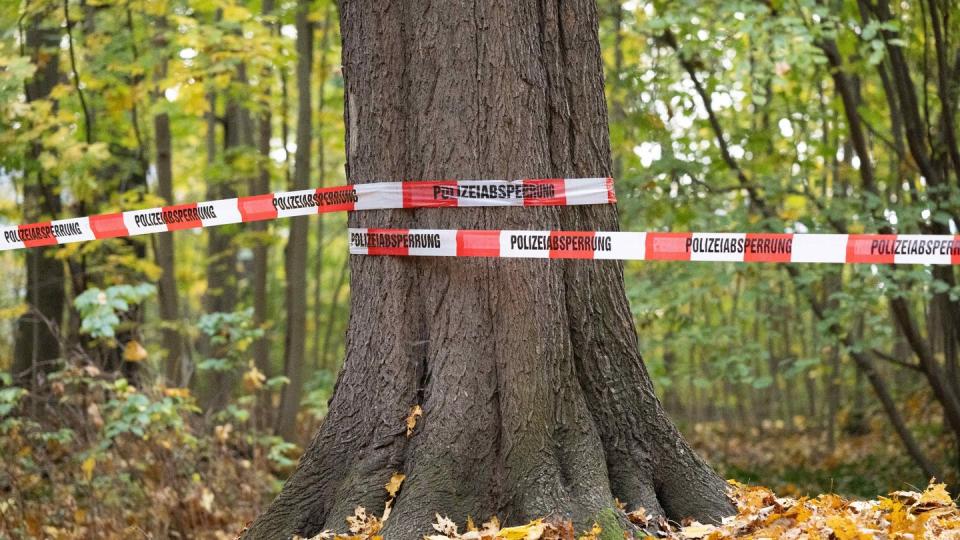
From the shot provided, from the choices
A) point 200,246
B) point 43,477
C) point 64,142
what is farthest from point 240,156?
point 200,246

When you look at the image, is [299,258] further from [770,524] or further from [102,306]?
[770,524]

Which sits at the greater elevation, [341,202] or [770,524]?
[341,202]

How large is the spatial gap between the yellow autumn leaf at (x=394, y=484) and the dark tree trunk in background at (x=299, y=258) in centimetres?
755

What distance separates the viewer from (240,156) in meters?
11.5

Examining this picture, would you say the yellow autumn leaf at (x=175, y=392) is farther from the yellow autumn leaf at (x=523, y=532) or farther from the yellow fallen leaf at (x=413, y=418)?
the yellow autumn leaf at (x=523, y=532)

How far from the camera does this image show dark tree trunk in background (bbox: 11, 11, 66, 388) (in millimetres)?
10078

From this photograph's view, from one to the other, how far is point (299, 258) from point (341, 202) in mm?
7452

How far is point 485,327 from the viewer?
411 cm

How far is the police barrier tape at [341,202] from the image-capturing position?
161 inches

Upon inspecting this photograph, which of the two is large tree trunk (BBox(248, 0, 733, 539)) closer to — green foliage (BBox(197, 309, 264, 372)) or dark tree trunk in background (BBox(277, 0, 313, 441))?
green foliage (BBox(197, 309, 264, 372))

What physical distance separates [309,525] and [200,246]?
1948cm

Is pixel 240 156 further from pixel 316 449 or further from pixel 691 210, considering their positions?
pixel 316 449

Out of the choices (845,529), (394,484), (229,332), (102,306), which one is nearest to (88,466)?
(102,306)

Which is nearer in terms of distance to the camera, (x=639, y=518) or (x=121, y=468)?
(x=639, y=518)
